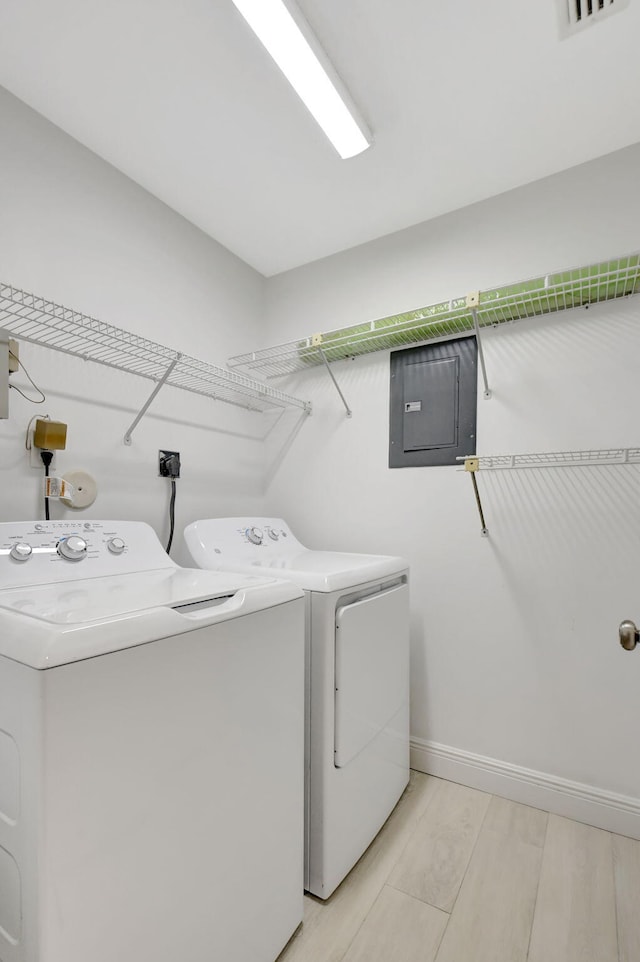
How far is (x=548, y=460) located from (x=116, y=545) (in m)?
1.59

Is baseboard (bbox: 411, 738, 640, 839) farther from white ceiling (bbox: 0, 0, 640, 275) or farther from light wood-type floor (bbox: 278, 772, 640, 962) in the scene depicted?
white ceiling (bbox: 0, 0, 640, 275)

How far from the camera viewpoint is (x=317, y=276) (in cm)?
238

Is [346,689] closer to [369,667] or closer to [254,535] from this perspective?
[369,667]

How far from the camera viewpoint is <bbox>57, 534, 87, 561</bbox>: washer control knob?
1.25 metres

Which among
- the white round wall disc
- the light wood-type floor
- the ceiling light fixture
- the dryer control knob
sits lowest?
the light wood-type floor

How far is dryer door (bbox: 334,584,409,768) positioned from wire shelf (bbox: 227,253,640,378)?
1.10 meters

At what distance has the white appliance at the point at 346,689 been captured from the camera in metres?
1.27

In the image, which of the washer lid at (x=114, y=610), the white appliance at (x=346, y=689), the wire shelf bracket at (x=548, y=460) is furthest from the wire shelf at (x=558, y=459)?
the washer lid at (x=114, y=610)

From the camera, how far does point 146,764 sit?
2.58 ft

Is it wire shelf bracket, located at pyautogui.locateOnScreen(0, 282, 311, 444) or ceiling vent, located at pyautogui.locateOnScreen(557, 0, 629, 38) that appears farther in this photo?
wire shelf bracket, located at pyautogui.locateOnScreen(0, 282, 311, 444)

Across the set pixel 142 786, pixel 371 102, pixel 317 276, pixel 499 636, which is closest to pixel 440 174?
pixel 371 102

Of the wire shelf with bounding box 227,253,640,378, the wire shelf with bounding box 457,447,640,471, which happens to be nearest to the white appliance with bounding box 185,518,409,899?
the wire shelf with bounding box 457,447,640,471

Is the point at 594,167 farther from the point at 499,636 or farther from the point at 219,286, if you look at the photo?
the point at 499,636

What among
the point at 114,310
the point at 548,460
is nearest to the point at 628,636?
the point at 548,460
